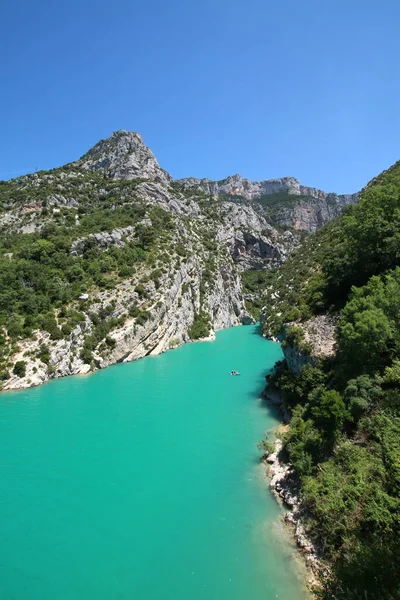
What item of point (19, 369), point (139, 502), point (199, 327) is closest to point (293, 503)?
point (139, 502)

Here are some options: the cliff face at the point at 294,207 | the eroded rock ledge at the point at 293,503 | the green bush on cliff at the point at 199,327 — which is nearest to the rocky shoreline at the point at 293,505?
the eroded rock ledge at the point at 293,503

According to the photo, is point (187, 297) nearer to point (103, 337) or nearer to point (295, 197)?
point (103, 337)

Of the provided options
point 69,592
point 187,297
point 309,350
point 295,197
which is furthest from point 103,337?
point 295,197

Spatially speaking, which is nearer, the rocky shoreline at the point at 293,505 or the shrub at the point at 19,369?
the rocky shoreline at the point at 293,505

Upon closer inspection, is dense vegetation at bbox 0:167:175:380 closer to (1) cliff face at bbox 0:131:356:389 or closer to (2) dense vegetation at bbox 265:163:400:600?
(1) cliff face at bbox 0:131:356:389

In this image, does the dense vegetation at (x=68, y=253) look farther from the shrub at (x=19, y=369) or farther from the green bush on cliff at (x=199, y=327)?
the green bush on cliff at (x=199, y=327)
